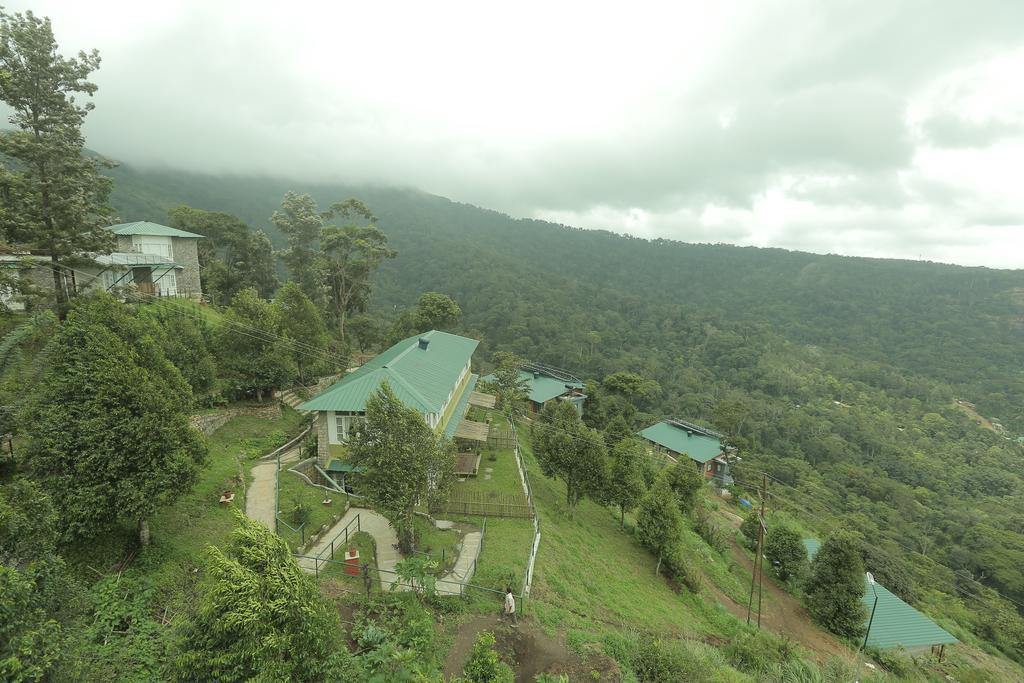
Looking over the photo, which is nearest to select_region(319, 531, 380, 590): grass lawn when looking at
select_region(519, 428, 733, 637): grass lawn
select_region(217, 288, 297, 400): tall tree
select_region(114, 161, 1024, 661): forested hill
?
select_region(519, 428, 733, 637): grass lawn

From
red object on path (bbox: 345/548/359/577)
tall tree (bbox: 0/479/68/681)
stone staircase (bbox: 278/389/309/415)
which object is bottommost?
stone staircase (bbox: 278/389/309/415)

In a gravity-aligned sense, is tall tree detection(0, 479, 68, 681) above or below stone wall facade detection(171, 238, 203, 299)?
below

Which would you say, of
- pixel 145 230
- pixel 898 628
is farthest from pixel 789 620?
pixel 145 230

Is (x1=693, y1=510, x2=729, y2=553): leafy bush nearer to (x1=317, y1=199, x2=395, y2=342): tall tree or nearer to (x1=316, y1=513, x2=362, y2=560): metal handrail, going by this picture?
(x1=316, y1=513, x2=362, y2=560): metal handrail

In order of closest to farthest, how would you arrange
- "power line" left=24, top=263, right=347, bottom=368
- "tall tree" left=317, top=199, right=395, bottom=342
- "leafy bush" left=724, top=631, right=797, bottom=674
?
"leafy bush" left=724, top=631, right=797, bottom=674
"power line" left=24, top=263, right=347, bottom=368
"tall tree" left=317, top=199, right=395, bottom=342

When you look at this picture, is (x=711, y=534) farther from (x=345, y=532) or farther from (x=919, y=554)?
(x=919, y=554)

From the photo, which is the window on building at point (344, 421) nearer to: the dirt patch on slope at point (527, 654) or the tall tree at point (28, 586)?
the dirt patch on slope at point (527, 654)
